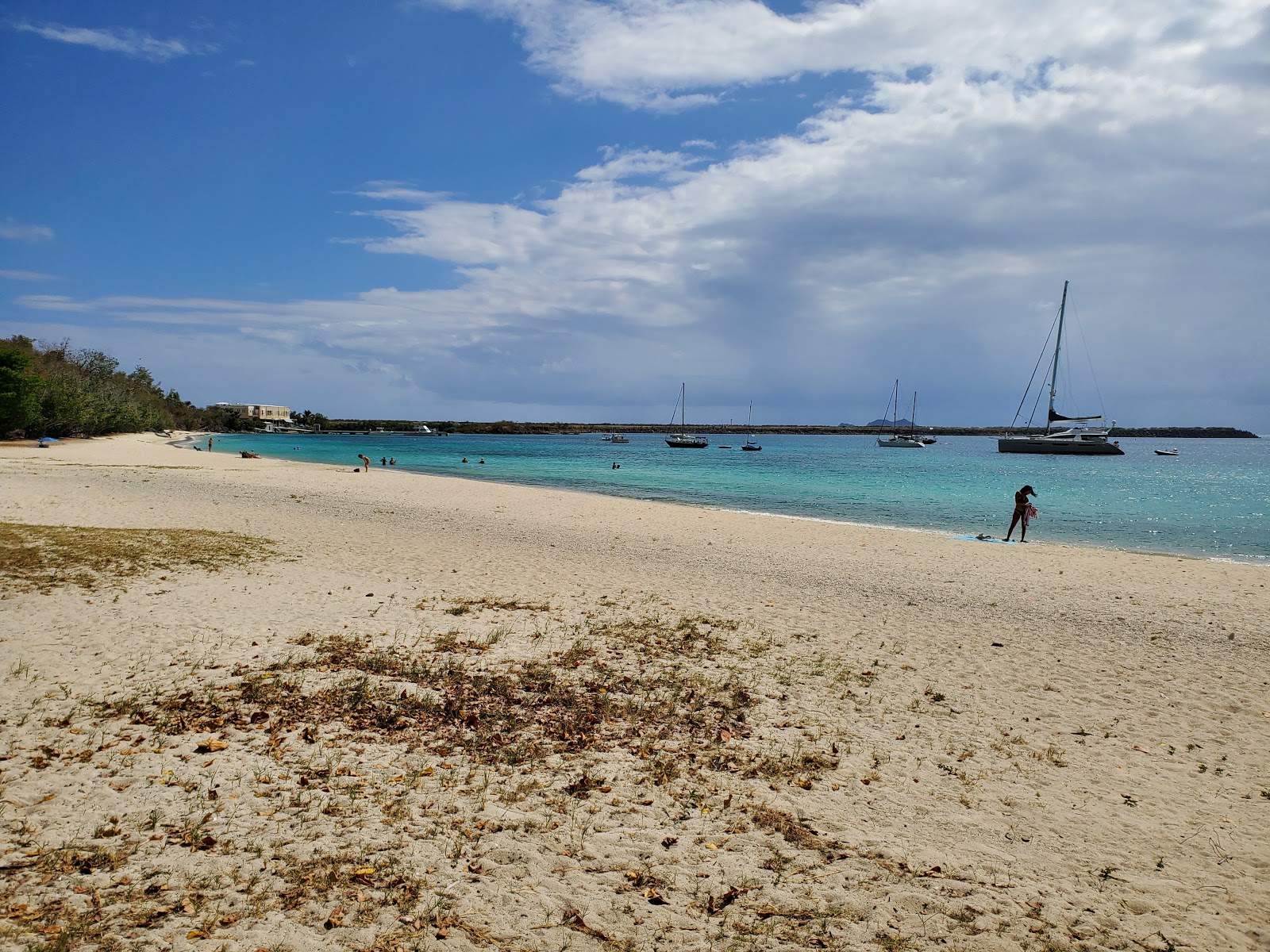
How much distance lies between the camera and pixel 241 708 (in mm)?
7250

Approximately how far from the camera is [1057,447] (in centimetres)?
9900

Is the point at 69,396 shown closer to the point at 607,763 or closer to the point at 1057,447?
the point at 607,763

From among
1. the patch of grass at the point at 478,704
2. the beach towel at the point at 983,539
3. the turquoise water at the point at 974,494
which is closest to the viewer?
the patch of grass at the point at 478,704

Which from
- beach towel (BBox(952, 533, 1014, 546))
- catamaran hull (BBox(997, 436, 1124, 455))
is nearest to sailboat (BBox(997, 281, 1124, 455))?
catamaran hull (BBox(997, 436, 1124, 455))

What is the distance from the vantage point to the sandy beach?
15.0ft

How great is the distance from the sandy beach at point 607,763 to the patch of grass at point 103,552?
172 mm

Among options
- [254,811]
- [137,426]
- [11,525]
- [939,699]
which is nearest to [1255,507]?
[939,699]

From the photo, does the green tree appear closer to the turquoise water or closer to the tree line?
the tree line

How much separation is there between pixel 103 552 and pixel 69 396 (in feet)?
238

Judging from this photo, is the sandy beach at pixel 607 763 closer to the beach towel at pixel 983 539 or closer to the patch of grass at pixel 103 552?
the patch of grass at pixel 103 552

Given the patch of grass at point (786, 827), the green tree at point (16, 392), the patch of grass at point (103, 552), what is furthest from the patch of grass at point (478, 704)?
the green tree at point (16, 392)

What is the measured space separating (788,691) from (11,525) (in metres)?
17.5

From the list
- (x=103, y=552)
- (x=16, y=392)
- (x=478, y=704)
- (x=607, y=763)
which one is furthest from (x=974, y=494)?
(x=16, y=392)

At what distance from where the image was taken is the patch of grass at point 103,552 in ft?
38.2
